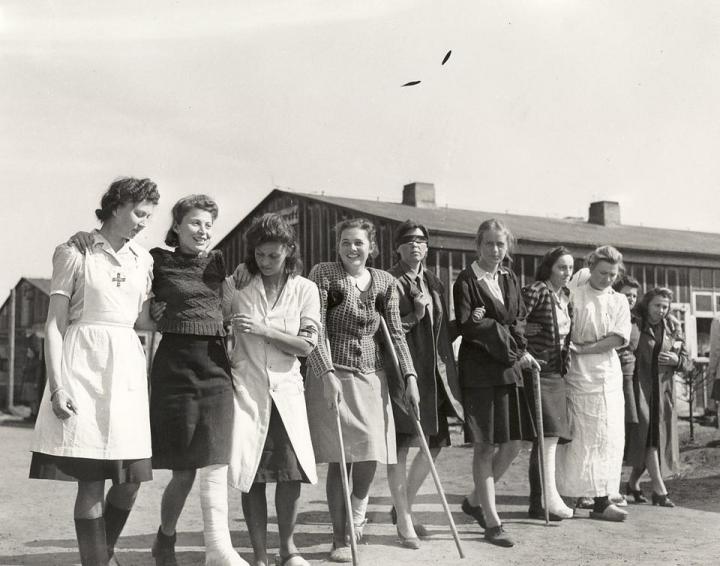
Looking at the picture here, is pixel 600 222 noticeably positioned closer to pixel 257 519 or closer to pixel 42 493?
pixel 42 493

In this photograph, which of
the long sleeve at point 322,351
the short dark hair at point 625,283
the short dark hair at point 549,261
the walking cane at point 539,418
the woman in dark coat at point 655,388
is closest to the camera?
the long sleeve at point 322,351

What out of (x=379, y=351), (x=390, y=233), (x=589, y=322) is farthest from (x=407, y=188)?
(x=379, y=351)

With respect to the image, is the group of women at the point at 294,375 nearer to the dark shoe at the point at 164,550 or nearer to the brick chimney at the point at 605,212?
the dark shoe at the point at 164,550

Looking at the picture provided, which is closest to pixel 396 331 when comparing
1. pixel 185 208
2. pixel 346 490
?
pixel 346 490

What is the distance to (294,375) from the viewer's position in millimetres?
4500

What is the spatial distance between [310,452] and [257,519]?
Answer: 0.43 meters

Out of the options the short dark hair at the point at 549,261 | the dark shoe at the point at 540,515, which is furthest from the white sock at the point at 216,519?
the short dark hair at the point at 549,261

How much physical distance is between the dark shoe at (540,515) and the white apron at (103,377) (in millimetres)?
3120

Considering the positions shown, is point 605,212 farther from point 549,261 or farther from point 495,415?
point 495,415

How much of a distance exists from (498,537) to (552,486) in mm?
1109

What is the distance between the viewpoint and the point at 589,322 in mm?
6324

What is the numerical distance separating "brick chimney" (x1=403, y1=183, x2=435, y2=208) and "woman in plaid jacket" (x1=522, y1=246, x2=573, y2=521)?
13.3 m

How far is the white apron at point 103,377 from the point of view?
3.71 m

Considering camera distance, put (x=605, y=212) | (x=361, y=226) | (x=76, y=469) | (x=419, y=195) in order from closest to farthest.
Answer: (x=76, y=469), (x=361, y=226), (x=419, y=195), (x=605, y=212)
